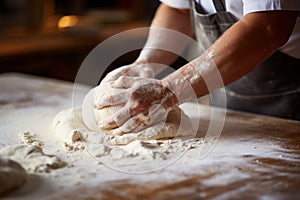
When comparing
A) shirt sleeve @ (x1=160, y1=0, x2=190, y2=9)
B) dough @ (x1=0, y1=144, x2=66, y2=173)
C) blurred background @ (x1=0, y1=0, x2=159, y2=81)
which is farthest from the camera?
blurred background @ (x1=0, y1=0, x2=159, y2=81)

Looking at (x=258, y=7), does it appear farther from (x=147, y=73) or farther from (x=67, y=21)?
(x=67, y=21)

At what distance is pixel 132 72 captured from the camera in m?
1.70

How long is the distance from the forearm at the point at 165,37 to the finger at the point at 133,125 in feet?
1.30

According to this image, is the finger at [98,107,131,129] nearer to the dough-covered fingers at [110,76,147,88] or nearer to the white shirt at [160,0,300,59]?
the dough-covered fingers at [110,76,147,88]

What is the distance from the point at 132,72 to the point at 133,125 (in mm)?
311

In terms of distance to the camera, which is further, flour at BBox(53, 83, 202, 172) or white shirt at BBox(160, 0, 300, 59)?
white shirt at BBox(160, 0, 300, 59)

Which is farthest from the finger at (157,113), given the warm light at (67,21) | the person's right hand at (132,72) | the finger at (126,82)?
the warm light at (67,21)

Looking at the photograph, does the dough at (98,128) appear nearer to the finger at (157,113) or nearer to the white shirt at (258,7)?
the finger at (157,113)

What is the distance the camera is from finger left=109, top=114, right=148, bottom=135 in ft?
4.69

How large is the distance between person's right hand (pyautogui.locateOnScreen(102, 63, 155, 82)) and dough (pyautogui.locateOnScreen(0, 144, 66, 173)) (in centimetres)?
47

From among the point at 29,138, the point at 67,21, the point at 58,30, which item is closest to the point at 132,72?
the point at 29,138

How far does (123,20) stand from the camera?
14.3 ft

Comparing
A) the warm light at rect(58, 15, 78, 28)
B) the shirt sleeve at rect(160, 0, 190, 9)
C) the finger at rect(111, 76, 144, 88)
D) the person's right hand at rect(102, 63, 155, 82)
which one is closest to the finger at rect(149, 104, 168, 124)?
the finger at rect(111, 76, 144, 88)

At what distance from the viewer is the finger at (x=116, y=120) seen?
4.69ft
